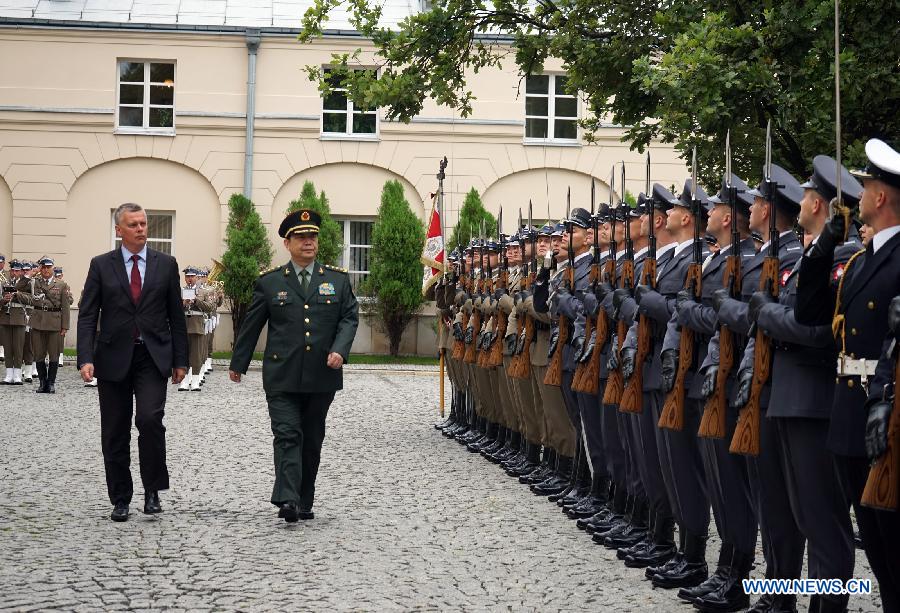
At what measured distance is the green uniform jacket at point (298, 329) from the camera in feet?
29.6

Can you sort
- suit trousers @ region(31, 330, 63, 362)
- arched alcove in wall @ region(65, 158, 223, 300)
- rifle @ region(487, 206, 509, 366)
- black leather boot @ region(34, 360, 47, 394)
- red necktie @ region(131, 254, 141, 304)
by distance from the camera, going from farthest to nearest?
arched alcove in wall @ region(65, 158, 223, 300) → suit trousers @ region(31, 330, 63, 362) → black leather boot @ region(34, 360, 47, 394) → rifle @ region(487, 206, 509, 366) → red necktie @ region(131, 254, 141, 304)

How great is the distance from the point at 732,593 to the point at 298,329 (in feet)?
12.3

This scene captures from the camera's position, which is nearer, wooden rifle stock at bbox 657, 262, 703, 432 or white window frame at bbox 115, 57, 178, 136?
wooden rifle stock at bbox 657, 262, 703, 432

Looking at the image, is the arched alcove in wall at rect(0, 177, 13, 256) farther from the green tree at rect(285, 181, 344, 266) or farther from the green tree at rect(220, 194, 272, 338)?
the green tree at rect(285, 181, 344, 266)

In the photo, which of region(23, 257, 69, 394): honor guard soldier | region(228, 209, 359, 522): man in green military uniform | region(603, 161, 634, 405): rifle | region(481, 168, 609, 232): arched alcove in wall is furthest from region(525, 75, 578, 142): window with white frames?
region(603, 161, 634, 405): rifle

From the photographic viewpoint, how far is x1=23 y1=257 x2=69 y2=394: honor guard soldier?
20.3m

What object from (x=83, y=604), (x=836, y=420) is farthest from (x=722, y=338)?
(x=83, y=604)

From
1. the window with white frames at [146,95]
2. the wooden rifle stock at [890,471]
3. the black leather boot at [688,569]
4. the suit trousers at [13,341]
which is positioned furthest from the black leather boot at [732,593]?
the window with white frames at [146,95]

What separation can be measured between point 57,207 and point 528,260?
20152mm

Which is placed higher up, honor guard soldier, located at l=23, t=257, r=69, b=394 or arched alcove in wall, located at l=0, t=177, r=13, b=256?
arched alcove in wall, located at l=0, t=177, r=13, b=256

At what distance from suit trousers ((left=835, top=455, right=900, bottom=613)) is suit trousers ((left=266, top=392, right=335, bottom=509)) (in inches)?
175

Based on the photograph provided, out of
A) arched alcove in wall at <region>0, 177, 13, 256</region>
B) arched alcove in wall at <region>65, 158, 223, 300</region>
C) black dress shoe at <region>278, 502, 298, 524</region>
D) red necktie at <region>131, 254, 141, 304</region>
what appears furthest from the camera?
arched alcove in wall at <region>65, 158, 223, 300</region>

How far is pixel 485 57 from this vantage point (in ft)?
54.6

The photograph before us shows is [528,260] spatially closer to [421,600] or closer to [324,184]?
[421,600]
